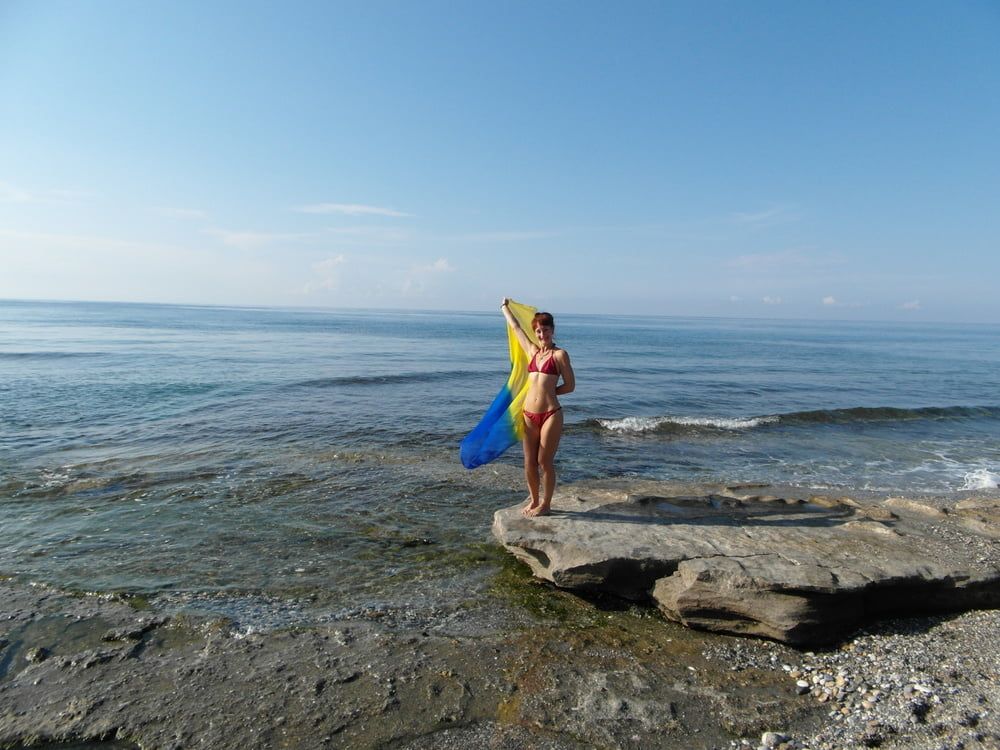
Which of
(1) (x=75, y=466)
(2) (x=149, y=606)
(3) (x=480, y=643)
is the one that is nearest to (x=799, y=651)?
(3) (x=480, y=643)

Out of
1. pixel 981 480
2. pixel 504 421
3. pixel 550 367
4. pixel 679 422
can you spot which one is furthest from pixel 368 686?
pixel 679 422

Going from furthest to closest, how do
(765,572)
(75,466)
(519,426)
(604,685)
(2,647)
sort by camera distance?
(75,466) → (519,426) → (765,572) → (2,647) → (604,685)

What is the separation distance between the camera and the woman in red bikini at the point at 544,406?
248 inches

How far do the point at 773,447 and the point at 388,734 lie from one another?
41.3 feet

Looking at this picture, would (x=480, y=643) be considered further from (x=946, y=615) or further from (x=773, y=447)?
(x=773, y=447)

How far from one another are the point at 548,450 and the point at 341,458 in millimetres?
6078

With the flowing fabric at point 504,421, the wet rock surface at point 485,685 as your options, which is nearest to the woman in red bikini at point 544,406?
the flowing fabric at point 504,421

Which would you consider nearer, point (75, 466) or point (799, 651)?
point (799, 651)

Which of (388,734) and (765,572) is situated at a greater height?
(765,572)

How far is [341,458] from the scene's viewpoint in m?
11.1

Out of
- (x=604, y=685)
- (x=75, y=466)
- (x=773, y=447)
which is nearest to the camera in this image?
(x=604, y=685)

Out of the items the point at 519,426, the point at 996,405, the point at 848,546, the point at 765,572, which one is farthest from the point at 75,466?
the point at 996,405

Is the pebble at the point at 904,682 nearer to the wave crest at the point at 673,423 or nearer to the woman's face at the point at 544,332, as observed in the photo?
the woman's face at the point at 544,332

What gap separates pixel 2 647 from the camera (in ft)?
14.8
